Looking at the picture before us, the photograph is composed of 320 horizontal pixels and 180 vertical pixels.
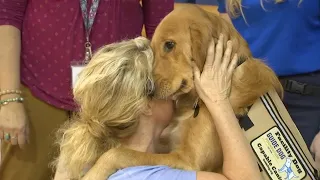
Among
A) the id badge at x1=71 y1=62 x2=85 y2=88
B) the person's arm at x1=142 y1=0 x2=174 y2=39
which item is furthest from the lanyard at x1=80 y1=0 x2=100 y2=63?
the person's arm at x1=142 y1=0 x2=174 y2=39

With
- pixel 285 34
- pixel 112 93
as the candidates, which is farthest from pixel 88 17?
pixel 285 34

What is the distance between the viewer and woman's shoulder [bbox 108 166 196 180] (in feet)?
4.79

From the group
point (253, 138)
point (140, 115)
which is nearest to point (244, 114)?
point (253, 138)

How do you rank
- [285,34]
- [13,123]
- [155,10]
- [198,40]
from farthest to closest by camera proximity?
[155,10] → [13,123] → [285,34] → [198,40]

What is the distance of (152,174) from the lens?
4.80 ft

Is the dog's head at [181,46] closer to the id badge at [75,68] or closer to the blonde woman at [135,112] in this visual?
the blonde woman at [135,112]

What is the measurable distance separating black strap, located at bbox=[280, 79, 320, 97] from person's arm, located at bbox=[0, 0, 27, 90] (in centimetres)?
97

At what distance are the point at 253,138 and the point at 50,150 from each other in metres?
0.89

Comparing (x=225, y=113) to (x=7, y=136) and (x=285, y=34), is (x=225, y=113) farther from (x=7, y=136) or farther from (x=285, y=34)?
(x=7, y=136)

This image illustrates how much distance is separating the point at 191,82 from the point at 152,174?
304 mm

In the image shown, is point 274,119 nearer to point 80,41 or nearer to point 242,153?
point 242,153

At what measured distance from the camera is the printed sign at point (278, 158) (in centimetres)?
163

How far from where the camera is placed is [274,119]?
1.64m

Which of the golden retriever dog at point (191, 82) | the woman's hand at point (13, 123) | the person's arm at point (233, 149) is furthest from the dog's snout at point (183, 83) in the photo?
the woman's hand at point (13, 123)
